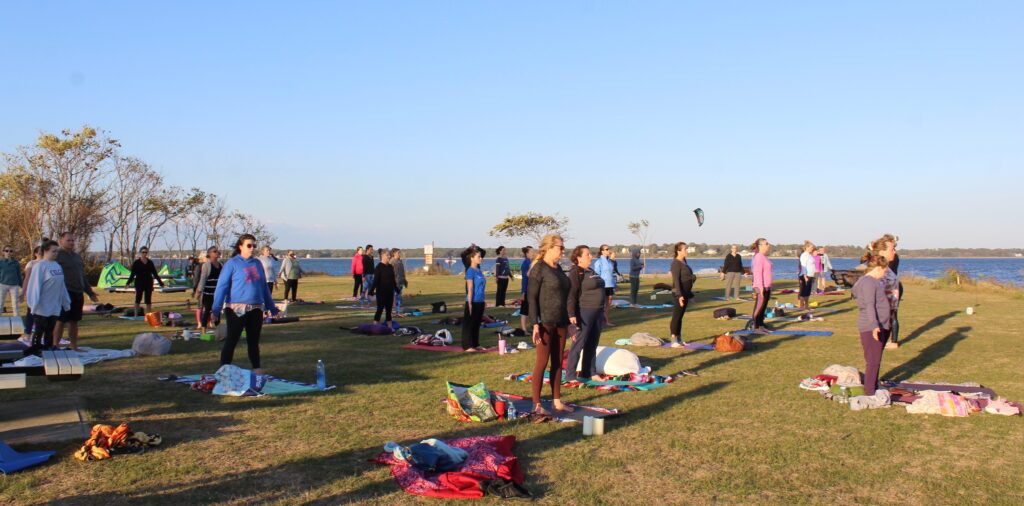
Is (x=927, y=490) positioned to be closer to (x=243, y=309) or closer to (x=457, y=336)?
(x=243, y=309)

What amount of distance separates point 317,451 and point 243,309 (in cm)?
355

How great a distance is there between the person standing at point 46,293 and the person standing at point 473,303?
6.25 metres

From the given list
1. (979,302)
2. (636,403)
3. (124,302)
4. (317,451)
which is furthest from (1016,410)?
(124,302)

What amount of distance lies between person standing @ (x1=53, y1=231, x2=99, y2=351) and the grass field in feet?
3.89

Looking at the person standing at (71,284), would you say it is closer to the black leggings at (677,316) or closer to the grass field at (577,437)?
the grass field at (577,437)

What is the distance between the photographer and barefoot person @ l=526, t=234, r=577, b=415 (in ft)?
23.8

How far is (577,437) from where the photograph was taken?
21.2 ft

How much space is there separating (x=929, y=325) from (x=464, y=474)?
14.9 meters

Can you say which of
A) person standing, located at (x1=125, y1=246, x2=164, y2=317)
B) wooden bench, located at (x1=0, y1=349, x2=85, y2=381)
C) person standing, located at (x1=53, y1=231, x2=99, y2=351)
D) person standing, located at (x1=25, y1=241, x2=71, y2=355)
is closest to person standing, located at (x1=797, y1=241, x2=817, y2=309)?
person standing, located at (x1=53, y1=231, x2=99, y2=351)

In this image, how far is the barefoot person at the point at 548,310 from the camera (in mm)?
7242

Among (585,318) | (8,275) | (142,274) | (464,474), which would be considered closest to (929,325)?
(585,318)

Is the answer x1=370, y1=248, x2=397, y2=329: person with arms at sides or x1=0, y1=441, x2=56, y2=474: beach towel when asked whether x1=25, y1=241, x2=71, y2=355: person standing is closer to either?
x1=0, y1=441, x2=56, y2=474: beach towel

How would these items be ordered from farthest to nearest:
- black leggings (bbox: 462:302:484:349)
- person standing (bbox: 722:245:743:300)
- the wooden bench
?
1. person standing (bbox: 722:245:743:300)
2. black leggings (bbox: 462:302:484:349)
3. the wooden bench

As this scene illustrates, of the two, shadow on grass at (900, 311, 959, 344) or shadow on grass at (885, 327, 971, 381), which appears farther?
shadow on grass at (900, 311, 959, 344)
